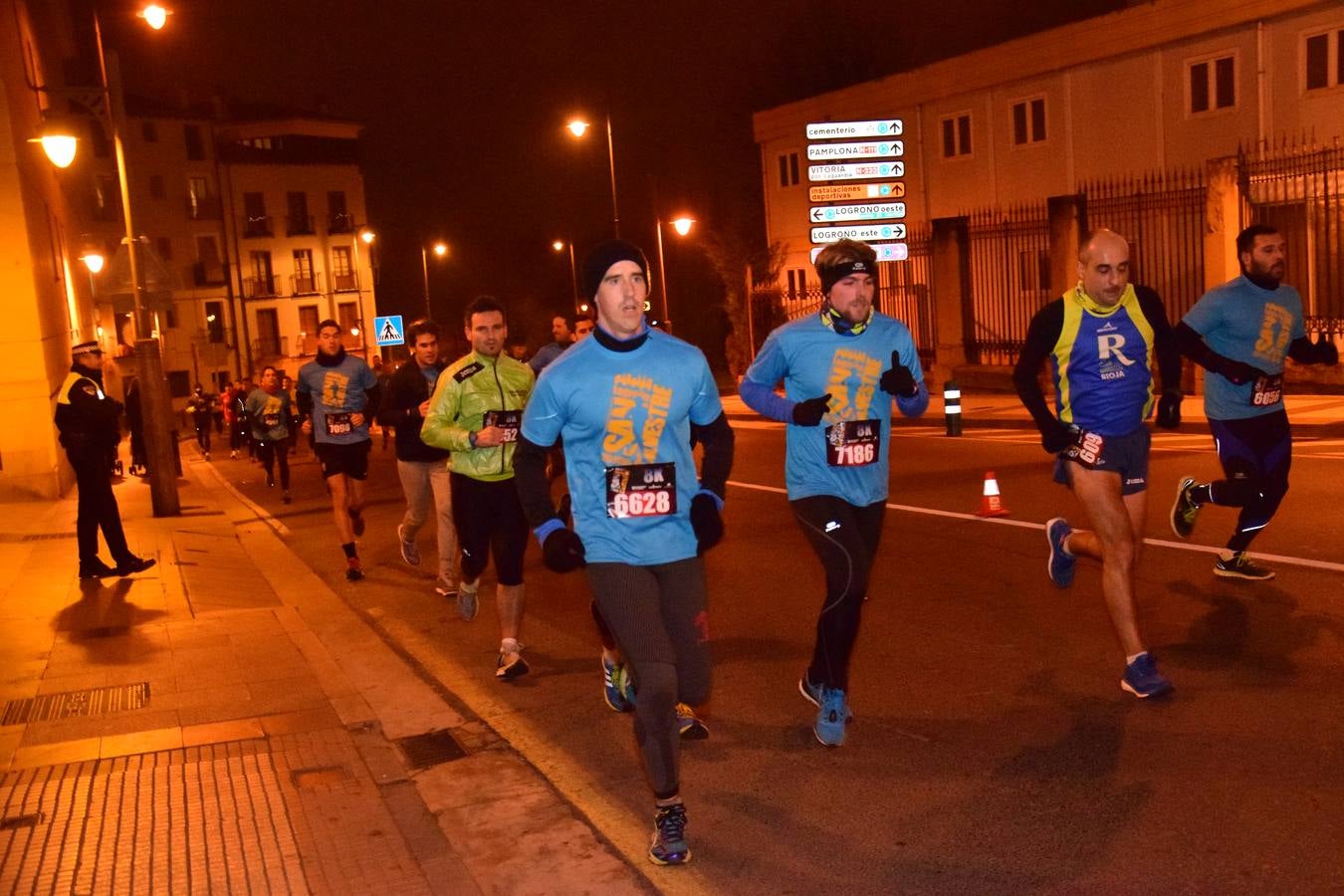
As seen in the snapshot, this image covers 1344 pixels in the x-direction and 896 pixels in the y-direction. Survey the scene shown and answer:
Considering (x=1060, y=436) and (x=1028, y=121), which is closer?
(x=1060, y=436)

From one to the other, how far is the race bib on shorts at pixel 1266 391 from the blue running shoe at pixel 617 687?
387 cm

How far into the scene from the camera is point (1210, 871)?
4.14 metres

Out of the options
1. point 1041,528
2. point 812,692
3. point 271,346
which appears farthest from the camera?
point 271,346

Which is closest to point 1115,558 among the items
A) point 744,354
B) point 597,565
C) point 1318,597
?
point 1318,597

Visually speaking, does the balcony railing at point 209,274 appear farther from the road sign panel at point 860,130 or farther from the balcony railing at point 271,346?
the road sign panel at point 860,130

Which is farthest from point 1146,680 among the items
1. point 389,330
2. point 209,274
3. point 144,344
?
point 209,274

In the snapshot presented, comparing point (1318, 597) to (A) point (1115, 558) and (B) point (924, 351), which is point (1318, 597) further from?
(B) point (924, 351)

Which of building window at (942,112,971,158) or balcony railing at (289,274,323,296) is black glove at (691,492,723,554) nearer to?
building window at (942,112,971,158)

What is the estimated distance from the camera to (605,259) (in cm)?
471

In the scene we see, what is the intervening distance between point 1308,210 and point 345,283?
62876mm

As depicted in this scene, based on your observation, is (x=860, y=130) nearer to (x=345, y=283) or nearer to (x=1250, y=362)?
(x=1250, y=362)

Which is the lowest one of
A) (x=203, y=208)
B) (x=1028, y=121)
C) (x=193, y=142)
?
(x=1028, y=121)

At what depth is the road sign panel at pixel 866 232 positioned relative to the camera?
28297 millimetres

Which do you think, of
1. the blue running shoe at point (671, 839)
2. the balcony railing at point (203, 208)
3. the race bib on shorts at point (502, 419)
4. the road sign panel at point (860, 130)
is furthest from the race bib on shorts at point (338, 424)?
the balcony railing at point (203, 208)
